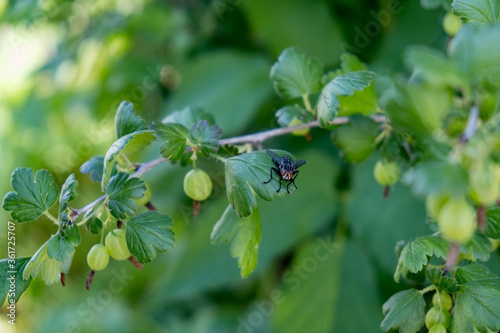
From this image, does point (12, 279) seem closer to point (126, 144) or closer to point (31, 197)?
point (31, 197)

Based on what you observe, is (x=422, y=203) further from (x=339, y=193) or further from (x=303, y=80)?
(x=303, y=80)

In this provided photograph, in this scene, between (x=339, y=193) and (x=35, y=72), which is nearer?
(x=339, y=193)

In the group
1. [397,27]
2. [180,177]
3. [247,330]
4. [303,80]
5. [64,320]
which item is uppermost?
[303,80]

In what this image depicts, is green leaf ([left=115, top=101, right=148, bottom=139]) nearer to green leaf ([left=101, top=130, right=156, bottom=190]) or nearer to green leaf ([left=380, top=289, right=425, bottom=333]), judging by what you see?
green leaf ([left=101, top=130, right=156, bottom=190])

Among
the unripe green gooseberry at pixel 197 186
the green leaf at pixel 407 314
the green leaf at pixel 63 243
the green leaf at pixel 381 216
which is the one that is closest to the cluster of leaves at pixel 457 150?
the green leaf at pixel 407 314

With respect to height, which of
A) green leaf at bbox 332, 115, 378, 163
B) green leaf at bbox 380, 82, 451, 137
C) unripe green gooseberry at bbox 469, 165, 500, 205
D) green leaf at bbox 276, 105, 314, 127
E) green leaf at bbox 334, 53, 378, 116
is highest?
green leaf at bbox 380, 82, 451, 137

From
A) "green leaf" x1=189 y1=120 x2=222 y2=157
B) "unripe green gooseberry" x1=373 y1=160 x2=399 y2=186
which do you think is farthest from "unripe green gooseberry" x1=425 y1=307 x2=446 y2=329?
"green leaf" x1=189 y1=120 x2=222 y2=157

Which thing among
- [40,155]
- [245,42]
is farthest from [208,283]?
[40,155]

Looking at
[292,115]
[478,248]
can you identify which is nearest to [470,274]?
[478,248]
